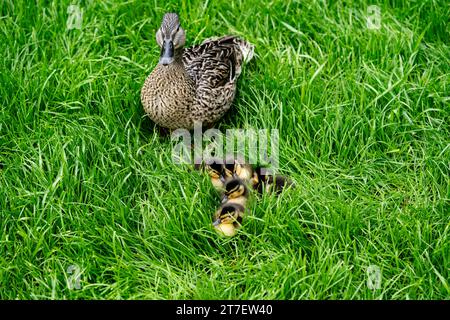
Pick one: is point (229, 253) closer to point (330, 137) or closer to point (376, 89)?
point (330, 137)

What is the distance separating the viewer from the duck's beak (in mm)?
4194

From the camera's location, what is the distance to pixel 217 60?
4.79 metres

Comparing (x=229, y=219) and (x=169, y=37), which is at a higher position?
(x=169, y=37)

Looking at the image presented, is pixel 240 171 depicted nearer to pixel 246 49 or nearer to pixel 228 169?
pixel 228 169

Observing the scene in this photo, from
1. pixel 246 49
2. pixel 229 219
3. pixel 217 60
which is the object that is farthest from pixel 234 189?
pixel 246 49

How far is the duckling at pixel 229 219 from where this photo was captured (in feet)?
12.8

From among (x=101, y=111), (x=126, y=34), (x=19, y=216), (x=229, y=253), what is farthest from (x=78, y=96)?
(x=229, y=253)

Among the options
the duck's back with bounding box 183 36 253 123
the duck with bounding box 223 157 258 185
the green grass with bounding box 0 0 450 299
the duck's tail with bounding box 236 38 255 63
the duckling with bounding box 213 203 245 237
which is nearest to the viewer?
the green grass with bounding box 0 0 450 299

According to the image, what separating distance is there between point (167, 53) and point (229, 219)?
3.22 ft

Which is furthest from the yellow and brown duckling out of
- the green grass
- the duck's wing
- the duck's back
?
the duck's wing

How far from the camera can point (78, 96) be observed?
4699 millimetres

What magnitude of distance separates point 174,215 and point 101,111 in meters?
0.98

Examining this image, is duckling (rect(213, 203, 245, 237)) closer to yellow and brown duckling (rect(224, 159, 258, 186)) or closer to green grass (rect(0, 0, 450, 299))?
green grass (rect(0, 0, 450, 299))

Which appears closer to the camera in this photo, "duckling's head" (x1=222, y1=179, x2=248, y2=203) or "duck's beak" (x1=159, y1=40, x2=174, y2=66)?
"duckling's head" (x1=222, y1=179, x2=248, y2=203)
